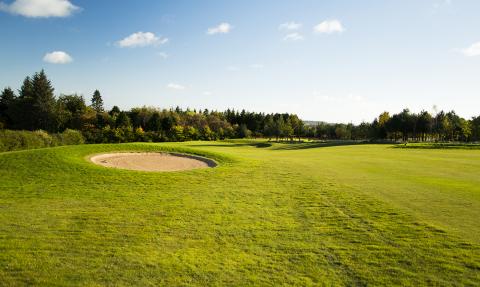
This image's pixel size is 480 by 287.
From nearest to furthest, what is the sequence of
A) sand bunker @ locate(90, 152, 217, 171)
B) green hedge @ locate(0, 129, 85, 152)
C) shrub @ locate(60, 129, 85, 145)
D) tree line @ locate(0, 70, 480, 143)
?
1. sand bunker @ locate(90, 152, 217, 171)
2. green hedge @ locate(0, 129, 85, 152)
3. shrub @ locate(60, 129, 85, 145)
4. tree line @ locate(0, 70, 480, 143)

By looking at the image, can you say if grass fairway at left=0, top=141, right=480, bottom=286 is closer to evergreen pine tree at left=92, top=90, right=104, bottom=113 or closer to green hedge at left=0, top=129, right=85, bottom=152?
green hedge at left=0, top=129, right=85, bottom=152

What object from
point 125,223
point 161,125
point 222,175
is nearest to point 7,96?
point 161,125

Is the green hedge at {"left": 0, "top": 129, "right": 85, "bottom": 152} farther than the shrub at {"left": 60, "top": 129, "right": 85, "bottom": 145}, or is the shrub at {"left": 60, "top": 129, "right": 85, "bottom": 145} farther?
the shrub at {"left": 60, "top": 129, "right": 85, "bottom": 145}

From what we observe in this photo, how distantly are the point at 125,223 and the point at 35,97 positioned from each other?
80.6 metres

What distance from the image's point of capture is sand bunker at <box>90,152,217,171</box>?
937 inches

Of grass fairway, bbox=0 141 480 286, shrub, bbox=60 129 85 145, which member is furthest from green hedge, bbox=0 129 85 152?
grass fairway, bbox=0 141 480 286

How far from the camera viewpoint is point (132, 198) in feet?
50.2

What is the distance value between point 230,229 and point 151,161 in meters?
16.2

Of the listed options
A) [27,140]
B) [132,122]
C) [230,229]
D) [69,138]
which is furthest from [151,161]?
[132,122]

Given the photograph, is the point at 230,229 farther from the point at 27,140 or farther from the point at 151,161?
the point at 27,140

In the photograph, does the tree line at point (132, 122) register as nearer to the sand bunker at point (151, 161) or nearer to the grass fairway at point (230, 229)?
the sand bunker at point (151, 161)

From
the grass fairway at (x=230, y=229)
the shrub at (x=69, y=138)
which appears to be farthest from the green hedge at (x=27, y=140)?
the grass fairway at (x=230, y=229)

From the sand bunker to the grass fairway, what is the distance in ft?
11.8

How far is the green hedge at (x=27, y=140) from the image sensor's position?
34.0 metres
